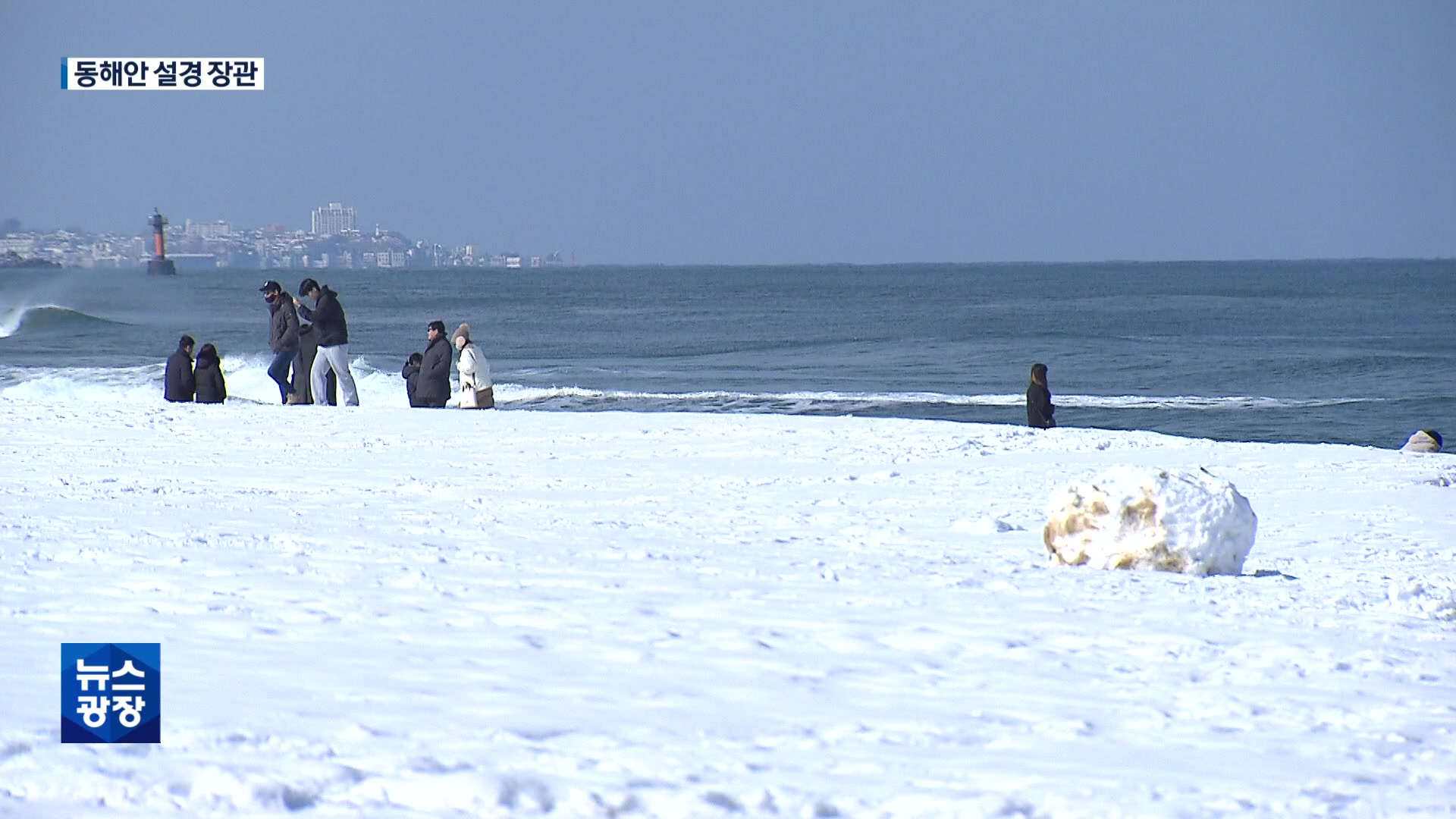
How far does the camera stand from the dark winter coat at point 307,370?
15562 mm

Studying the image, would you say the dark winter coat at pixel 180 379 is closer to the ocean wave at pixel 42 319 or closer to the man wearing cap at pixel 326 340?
the man wearing cap at pixel 326 340

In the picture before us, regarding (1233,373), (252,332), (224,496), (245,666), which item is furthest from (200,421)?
(252,332)

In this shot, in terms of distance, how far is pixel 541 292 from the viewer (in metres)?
119

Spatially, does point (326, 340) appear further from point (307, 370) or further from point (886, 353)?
point (886, 353)

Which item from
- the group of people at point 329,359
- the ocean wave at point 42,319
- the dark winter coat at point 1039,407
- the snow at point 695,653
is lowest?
the snow at point 695,653

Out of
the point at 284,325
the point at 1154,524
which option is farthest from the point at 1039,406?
the point at 1154,524

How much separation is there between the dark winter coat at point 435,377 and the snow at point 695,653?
632cm

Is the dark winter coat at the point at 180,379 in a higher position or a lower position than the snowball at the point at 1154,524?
higher

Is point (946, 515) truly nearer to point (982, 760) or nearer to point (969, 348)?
point (982, 760)

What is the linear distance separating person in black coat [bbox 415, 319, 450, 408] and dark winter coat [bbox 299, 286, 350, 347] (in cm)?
89

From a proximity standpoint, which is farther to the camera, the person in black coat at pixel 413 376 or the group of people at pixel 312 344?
the person in black coat at pixel 413 376

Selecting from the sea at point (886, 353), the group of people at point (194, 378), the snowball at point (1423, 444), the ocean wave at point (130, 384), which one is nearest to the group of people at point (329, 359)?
the group of people at point (194, 378)

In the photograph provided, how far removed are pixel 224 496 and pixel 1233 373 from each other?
35.3 m
